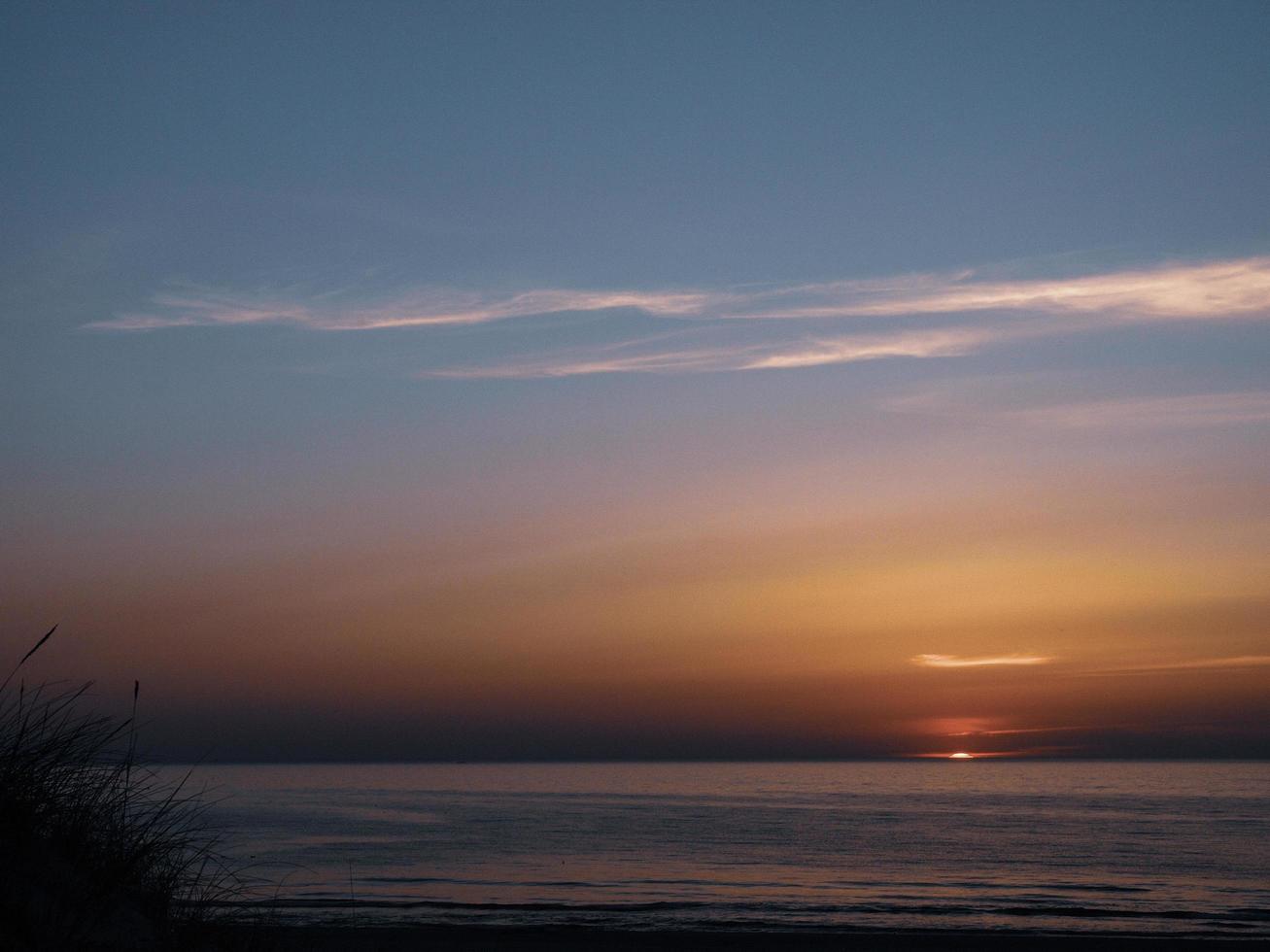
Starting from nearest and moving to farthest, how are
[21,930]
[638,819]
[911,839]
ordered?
[21,930], [911,839], [638,819]

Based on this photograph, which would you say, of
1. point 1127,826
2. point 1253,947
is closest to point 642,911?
point 1253,947

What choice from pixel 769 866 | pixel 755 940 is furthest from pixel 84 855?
pixel 769 866

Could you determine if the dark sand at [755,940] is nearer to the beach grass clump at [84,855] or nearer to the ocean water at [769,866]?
the ocean water at [769,866]

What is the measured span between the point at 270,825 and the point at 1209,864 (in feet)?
162

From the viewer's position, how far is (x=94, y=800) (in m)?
5.79

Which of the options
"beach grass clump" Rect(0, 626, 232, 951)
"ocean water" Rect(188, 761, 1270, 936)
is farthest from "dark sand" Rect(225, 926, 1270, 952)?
"beach grass clump" Rect(0, 626, 232, 951)

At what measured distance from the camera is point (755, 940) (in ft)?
81.3

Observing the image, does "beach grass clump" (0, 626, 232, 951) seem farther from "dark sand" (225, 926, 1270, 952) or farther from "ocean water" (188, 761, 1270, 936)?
"dark sand" (225, 926, 1270, 952)

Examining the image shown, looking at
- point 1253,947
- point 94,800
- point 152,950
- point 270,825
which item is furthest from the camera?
point 270,825

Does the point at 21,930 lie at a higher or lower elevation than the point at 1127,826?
higher

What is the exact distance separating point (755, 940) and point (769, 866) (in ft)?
58.5

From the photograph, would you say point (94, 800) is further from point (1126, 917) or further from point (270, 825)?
point (270, 825)

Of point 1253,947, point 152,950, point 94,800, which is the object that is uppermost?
point 94,800

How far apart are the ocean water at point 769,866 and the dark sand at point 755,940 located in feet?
5.17
